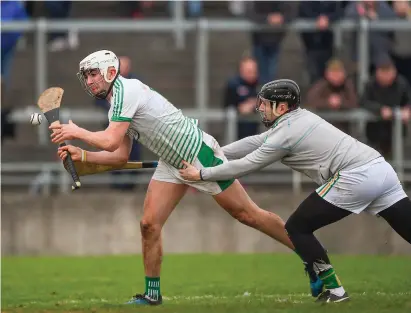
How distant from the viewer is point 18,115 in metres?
21.4

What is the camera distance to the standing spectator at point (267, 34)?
21.9 m

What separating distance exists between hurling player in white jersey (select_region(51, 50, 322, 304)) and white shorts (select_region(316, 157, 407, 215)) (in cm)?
115

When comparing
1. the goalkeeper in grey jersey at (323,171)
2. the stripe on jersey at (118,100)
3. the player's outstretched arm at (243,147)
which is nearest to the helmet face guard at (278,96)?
the goalkeeper in grey jersey at (323,171)

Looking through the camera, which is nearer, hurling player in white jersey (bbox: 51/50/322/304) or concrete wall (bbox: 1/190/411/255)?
hurling player in white jersey (bbox: 51/50/322/304)

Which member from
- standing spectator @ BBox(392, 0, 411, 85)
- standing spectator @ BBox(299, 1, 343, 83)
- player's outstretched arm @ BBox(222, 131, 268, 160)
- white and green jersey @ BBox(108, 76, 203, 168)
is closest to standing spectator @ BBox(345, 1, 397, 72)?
standing spectator @ BBox(392, 0, 411, 85)

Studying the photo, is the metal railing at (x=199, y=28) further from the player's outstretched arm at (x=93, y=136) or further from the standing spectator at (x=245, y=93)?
the player's outstretched arm at (x=93, y=136)

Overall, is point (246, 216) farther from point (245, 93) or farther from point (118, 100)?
point (245, 93)

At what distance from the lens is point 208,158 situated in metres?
13.9

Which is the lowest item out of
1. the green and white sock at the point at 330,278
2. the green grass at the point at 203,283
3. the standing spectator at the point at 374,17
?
the green grass at the point at 203,283

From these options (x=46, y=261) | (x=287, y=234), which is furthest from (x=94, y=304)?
(x=46, y=261)

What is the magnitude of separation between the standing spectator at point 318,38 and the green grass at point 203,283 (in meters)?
3.38

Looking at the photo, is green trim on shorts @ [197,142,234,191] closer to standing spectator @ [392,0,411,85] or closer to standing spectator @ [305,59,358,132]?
standing spectator @ [305,59,358,132]

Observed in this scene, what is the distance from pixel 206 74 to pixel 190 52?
0.88 m

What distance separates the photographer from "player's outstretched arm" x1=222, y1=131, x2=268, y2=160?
13.9 meters
